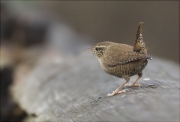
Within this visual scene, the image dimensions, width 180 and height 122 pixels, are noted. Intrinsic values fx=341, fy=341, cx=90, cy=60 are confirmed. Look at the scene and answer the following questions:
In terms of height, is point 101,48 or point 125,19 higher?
point 101,48

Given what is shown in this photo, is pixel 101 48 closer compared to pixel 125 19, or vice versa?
pixel 101 48

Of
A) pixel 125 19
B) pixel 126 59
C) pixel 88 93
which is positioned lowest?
pixel 125 19

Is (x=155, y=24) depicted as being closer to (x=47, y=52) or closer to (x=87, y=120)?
(x=47, y=52)

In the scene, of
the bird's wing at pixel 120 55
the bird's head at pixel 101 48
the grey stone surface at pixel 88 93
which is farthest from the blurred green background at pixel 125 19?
the bird's wing at pixel 120 55

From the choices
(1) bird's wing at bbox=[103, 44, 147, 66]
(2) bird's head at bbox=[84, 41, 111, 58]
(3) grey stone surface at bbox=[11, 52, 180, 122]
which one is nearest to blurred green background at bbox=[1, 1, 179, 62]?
(3) grey stone surface at bbox=[11, 52, 180, 122]

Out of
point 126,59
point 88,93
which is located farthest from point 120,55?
point 88,93

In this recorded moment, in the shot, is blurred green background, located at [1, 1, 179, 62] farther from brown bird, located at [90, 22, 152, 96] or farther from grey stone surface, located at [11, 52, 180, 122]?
brown bird, located at [90, 22, 152, 96]

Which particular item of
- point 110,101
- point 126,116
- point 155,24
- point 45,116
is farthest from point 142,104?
point 155,24

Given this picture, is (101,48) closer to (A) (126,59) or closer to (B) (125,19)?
(A) (126,59)
